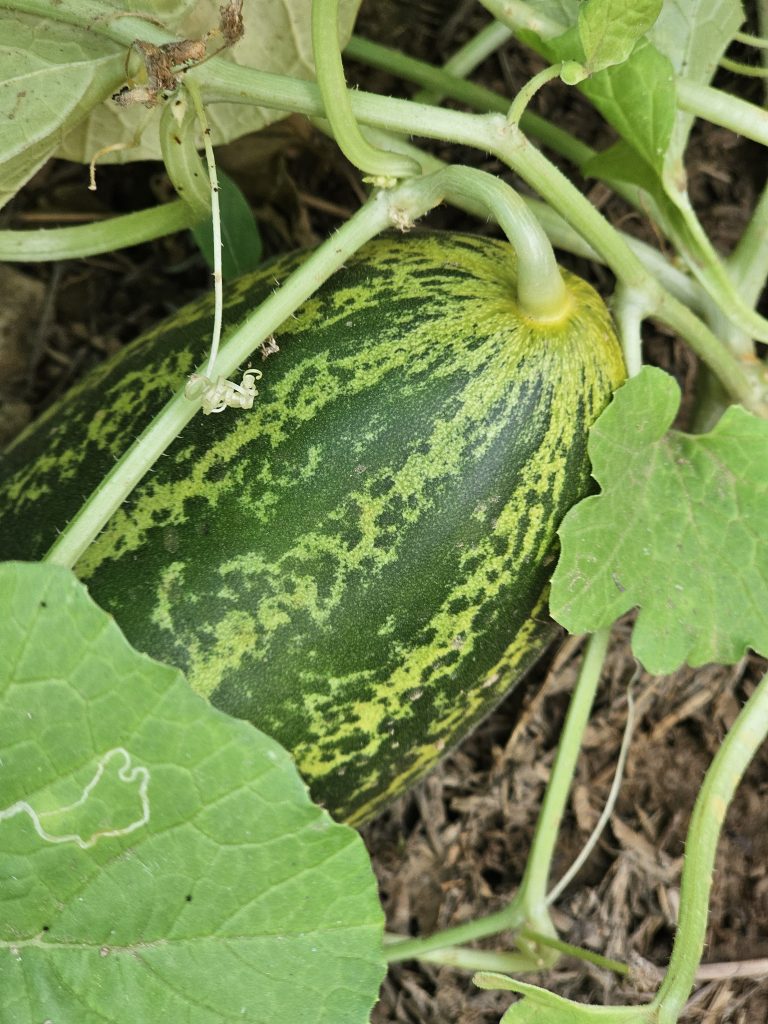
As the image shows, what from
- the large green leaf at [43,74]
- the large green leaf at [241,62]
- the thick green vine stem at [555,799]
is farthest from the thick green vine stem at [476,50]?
the thick green vine stem at [555,799]

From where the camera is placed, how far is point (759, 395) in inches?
74.8

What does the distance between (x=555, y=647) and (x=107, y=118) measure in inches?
47.2

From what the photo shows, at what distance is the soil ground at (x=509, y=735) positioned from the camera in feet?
6.86

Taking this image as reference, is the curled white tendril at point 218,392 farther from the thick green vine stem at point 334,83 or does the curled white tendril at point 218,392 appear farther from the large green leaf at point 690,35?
the large green leaf at point 690,35

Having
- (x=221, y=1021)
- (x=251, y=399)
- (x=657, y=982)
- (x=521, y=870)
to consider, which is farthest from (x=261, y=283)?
(x=657, y=982)

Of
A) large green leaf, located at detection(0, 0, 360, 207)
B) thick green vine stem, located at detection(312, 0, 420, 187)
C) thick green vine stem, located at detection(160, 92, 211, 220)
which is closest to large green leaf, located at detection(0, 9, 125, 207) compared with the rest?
large green leaf, located at detection(0, 0, 360, 207)

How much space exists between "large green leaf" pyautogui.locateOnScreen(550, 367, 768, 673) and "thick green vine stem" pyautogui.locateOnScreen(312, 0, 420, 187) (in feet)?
1.50

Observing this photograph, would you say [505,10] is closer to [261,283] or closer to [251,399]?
[261,283]

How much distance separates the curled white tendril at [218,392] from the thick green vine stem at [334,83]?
312mm

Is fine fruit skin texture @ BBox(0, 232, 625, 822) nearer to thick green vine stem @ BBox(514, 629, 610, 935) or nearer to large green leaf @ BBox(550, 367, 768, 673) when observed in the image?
large green leaf @ BBox(550, 367, 768, 673)

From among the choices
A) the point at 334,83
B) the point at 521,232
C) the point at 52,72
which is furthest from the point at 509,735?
the point at 52,72

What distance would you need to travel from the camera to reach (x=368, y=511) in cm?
148

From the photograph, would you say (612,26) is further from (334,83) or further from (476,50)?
(476,50)

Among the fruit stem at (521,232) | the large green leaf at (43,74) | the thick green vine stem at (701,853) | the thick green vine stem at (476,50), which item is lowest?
the thick green vine stem at (701,853)
